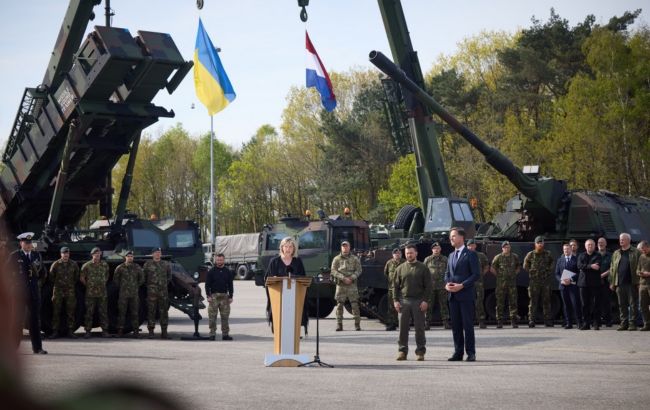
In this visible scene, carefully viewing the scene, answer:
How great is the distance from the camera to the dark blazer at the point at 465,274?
40.9ft

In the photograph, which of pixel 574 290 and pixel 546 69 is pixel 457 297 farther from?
pixel 546 69

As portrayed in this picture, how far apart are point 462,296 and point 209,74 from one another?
1830 cm

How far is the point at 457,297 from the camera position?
1248 centimetres

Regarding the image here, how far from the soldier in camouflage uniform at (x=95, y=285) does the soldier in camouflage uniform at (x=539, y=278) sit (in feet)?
26.7

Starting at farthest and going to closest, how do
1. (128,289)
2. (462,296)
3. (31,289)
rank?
(128,289) < (31,289) < (462,296)

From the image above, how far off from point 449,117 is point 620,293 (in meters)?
5.05

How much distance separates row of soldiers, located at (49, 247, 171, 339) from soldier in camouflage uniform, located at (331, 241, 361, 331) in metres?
3.34

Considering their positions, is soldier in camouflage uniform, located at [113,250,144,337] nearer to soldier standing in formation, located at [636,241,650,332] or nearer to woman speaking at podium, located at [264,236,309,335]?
woman speaking at podium, located at [264,236,309,335]

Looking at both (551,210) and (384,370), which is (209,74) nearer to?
(551,210)

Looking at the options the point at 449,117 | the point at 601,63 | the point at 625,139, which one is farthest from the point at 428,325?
the point at 601,63

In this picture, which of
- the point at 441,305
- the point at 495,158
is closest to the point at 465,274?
the point at 441,305

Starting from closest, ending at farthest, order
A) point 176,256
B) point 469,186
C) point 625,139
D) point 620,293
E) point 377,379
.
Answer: point 377,379
point 620,293
point 176,256
point 625,139
point 469,186

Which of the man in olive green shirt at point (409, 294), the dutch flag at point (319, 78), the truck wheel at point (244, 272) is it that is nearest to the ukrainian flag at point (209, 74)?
the dutch flag at point (319, 78)

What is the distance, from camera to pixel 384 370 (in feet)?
37.1
